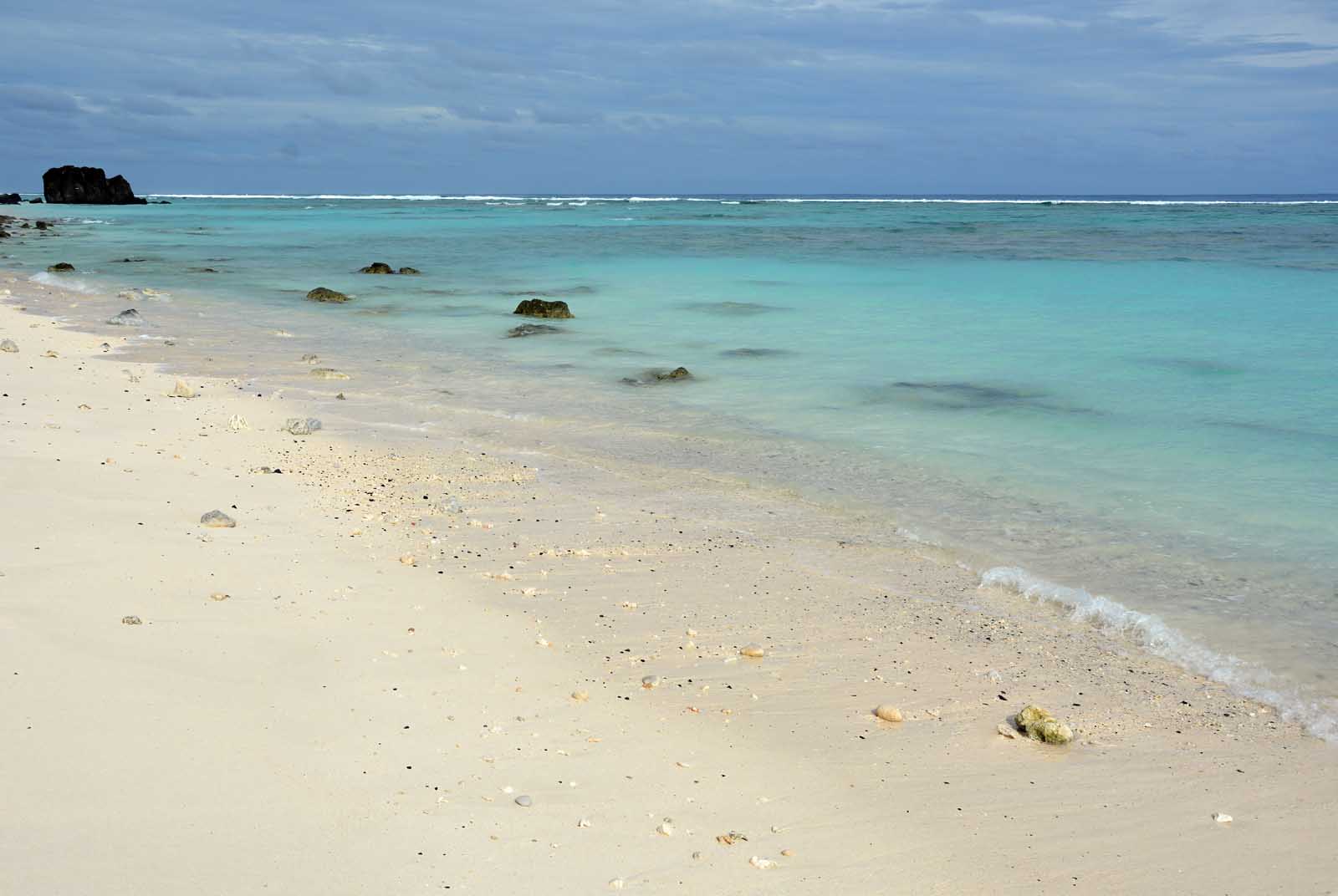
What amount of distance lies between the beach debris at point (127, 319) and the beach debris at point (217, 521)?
383 inches

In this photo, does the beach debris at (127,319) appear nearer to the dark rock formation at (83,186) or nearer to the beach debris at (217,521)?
the beach debris at (217,521)

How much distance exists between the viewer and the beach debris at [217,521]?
546 centimetres

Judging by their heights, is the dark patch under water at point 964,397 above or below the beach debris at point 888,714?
above


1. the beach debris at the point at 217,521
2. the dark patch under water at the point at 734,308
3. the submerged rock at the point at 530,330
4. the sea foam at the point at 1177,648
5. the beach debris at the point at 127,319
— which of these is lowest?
the sea foam at the point at 1177,648

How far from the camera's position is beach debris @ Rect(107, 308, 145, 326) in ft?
46.0

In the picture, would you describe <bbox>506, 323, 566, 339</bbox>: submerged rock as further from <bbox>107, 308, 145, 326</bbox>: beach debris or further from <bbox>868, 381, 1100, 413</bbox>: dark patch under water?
<bbox>868, 381, 1100, 413</bbox>: dark patch under water

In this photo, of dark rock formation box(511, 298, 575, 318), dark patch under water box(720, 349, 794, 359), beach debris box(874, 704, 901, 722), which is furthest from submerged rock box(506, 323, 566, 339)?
beach debris box(874, 704, 901, 722)

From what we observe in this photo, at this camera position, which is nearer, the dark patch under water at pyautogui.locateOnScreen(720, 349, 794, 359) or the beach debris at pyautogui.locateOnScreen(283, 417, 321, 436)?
Answer: the beach debris at pyautogui.locateOnScreen(283, 417, 321, 436)

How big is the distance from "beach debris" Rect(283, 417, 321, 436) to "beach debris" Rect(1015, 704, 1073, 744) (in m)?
5.67

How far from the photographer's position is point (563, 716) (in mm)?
3840

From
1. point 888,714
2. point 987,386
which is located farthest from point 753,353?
point 888,714

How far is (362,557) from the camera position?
5.28 meters

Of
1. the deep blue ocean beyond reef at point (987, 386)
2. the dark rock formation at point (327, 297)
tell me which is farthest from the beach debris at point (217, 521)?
the dark rock formation at point (327, 297)

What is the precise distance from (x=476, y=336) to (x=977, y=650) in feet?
36.5
